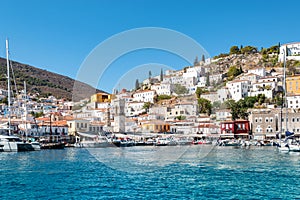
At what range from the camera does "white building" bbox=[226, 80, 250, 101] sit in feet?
224

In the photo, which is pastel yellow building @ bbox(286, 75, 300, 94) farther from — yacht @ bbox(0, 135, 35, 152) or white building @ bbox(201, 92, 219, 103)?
yacht @ bbox(0, 135, 35, 152)

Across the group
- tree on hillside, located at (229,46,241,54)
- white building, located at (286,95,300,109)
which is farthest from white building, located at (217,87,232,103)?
tree on hillside, located at (229,46,241,54)

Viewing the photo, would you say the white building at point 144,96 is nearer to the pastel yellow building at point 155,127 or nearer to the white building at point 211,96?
the white building at point 211,96

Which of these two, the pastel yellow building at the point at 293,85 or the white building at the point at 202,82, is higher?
the white building at the point at 202,82

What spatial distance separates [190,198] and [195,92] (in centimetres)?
6674

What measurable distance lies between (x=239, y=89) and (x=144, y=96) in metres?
23.2

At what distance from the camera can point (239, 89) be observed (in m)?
68.3

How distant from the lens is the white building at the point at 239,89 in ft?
224

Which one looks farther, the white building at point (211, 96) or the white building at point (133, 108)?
the white building at point (133, 108)

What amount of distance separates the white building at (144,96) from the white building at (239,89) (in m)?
18.8

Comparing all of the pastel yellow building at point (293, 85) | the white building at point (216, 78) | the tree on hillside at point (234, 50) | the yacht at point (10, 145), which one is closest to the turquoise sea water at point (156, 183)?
the yacht at point (10, 145)

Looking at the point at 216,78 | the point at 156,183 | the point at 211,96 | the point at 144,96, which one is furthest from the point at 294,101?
the point at 156,183

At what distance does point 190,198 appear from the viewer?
11555 mm

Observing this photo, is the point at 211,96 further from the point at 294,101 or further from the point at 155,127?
the point at 155,127
